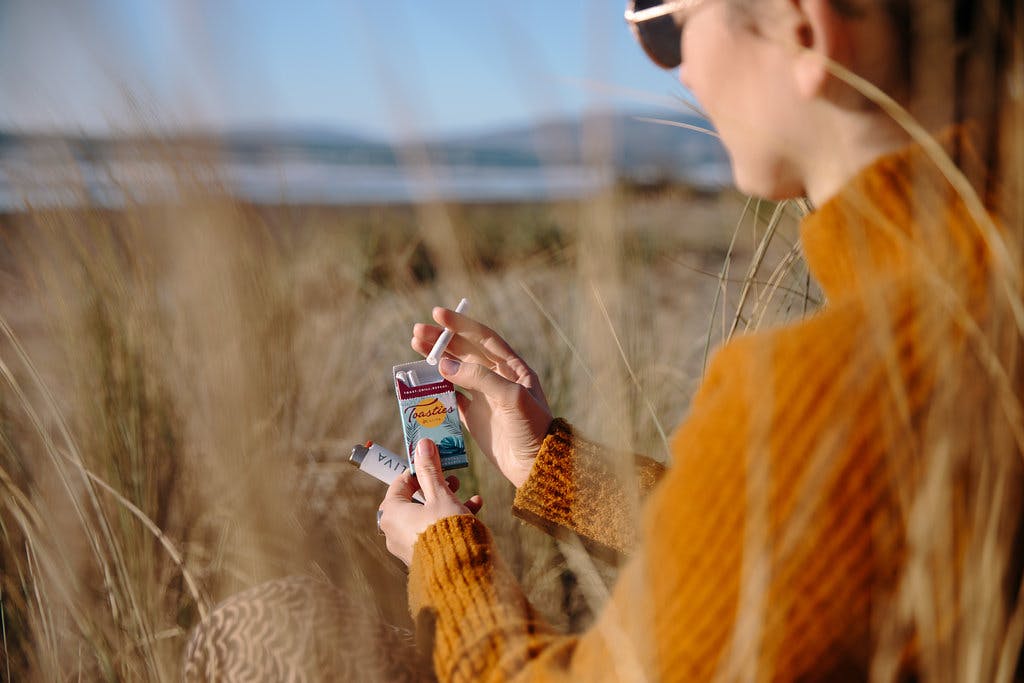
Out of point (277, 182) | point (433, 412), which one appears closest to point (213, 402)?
point (277, 182)

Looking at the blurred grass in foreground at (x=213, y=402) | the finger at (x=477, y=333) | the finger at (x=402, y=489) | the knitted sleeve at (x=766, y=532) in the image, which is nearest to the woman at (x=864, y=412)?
the knitted sleeve at (x=766, y=532)

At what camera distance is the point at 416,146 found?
24.8 inches

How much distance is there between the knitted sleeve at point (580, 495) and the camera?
1.11 metres

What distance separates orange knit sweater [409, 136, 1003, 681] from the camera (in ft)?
1.84

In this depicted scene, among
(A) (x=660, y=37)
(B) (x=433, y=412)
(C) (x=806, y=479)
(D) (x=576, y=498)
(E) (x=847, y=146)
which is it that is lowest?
(D) (x=576, y=498)

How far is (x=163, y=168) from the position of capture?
70 cm

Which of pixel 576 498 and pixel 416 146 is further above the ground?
pixel 416 146

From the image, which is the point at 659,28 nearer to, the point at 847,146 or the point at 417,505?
the point at 847,146

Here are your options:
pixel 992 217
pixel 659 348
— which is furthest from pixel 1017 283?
pixel 659 348

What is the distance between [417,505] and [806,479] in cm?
60

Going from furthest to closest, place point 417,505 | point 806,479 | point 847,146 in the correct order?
point 417,505, point 847,146, point 806,479

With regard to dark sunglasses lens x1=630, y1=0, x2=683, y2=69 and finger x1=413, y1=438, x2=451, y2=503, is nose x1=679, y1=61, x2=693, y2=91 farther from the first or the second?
finger x1=413, y1=438, x2=451, y2=503

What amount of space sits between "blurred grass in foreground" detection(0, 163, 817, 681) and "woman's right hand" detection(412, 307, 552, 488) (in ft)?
0.17

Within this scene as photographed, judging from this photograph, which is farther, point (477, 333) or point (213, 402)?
point (477, 333)
